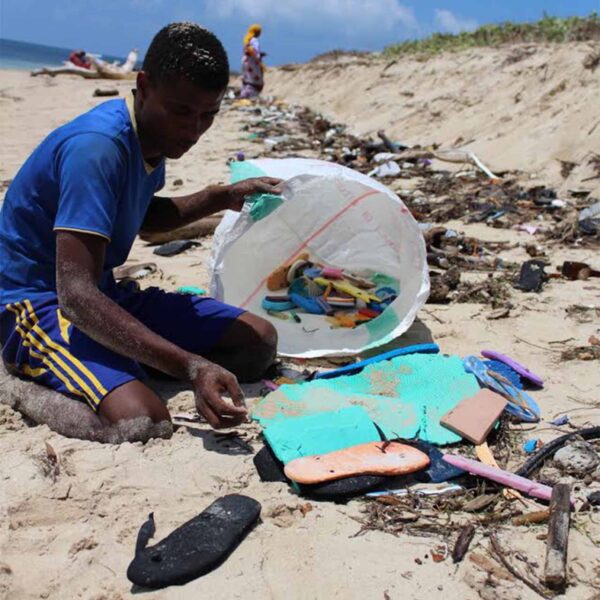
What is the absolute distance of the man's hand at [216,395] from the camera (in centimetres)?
209

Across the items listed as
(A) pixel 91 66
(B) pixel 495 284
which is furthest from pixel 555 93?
(A) pixel 91 66

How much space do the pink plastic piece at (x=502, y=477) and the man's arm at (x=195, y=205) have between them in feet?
4.82

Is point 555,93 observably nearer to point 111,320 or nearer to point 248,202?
point 248,202

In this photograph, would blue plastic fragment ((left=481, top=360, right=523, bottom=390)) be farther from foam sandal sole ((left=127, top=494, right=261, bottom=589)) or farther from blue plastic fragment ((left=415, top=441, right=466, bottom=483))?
foam sandal sole ((left=127, top=494, right=261, bottom=589))

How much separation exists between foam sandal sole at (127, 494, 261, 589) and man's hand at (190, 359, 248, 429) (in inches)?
10.7

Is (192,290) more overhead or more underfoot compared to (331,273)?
more underfoot

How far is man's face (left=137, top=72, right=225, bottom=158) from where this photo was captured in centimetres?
222

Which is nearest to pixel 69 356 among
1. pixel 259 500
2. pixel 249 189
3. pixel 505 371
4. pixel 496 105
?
pixel 259 500

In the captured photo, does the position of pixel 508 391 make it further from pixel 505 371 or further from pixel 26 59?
pixel 26 59

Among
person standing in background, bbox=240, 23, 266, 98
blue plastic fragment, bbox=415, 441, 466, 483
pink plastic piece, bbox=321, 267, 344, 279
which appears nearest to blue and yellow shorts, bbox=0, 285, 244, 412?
blue plastic fragment, bbox=415, 441, 466, 483

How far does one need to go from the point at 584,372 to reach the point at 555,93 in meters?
6.33

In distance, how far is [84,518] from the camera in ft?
6.19

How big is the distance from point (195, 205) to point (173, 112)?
2.68 feet

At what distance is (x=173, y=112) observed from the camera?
2.27 meters
